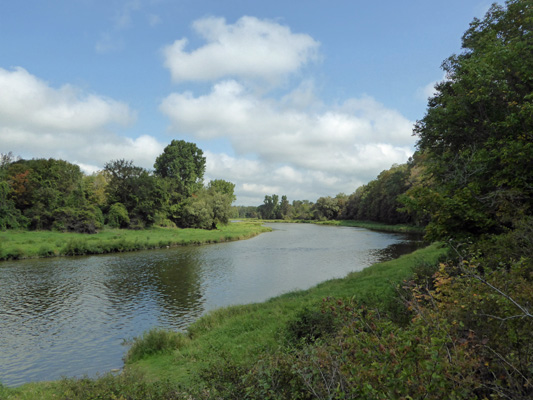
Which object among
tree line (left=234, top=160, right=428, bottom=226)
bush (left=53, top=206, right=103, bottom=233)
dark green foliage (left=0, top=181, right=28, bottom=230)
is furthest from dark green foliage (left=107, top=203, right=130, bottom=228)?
tree line (left=234, top=160, right=428, bottom=226)

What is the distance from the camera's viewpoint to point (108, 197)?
57531 mm

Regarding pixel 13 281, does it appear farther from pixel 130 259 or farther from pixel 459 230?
pixel 459 230

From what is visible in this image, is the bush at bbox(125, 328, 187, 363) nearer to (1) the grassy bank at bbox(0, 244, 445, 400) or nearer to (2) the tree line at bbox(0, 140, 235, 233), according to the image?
(1) the grassy bank at bbox(0, 244, 445, 400)

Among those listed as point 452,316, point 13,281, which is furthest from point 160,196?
point 452,316

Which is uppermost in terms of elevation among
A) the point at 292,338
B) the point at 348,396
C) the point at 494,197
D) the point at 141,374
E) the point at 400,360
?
the point at 494,197

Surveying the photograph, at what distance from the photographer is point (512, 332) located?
3.96 meters

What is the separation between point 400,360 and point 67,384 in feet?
28.1

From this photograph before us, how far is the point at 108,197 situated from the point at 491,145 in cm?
5711

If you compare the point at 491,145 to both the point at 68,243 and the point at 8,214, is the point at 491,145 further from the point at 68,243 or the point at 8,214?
the point at 8,214

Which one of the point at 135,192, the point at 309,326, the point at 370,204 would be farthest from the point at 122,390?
the point at 370,204

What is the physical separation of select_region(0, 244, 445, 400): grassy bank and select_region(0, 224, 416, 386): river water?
1.77 meters

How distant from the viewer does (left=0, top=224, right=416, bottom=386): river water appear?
1285 centimetres

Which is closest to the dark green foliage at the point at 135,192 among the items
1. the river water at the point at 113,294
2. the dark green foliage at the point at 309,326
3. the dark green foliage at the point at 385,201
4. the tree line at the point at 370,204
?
the river water at the point at 113,294

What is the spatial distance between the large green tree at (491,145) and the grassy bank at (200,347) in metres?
3.77
